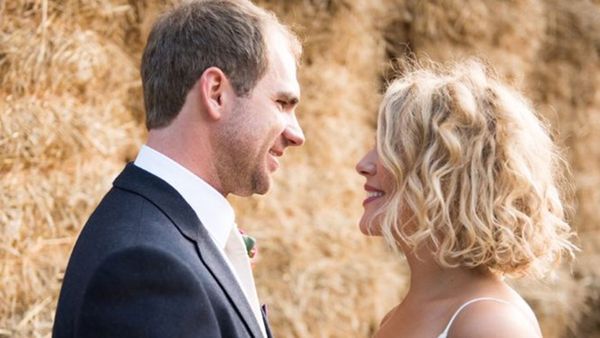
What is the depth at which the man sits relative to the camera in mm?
1462

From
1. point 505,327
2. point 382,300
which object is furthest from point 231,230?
point 382,300

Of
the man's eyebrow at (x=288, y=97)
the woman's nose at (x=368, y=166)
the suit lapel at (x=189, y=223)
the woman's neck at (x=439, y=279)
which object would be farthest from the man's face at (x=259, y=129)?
the woman's neck at (x=439, y=279)

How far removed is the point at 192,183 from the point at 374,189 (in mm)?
416

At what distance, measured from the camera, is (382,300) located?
3.25m

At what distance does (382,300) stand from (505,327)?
1.52 m

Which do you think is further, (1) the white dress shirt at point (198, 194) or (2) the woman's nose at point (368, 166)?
(2) the woman's nose at point (368, 166)

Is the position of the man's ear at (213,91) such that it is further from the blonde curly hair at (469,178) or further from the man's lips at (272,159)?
the blonde curly hair at (469,178)

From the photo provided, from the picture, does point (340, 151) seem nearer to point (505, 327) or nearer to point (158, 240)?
point (505, 327)

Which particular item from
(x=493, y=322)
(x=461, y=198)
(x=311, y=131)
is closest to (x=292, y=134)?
(x=461, y=198)

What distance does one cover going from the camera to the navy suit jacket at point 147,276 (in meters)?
1.44

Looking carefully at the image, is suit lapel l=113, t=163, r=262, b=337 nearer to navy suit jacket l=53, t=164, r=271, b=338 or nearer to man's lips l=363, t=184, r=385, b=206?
navy suit jacket l=53, t=164, r=271, b=338

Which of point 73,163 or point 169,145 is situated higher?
point 169,145

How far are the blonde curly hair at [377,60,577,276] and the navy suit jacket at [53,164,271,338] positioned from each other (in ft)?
1.31

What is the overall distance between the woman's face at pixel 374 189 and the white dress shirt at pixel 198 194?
31 cm
